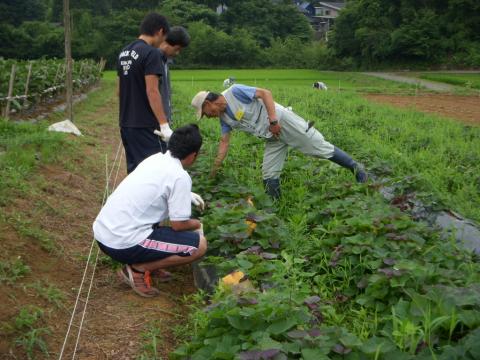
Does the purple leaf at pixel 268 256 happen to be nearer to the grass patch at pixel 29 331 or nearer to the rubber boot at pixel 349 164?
the grass patch at pixel 29 331

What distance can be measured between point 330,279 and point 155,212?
45.3 inches

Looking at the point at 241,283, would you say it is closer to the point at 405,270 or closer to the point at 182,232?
the point at 182,232

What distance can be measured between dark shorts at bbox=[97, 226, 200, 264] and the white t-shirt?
4cm

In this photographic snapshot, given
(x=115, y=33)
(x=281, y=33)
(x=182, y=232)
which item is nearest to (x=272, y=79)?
(x=115, y=33)

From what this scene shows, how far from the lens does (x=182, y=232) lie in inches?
134

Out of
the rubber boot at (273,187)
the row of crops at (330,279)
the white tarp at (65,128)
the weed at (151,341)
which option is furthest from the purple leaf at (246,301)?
the white tarp at (65,128)

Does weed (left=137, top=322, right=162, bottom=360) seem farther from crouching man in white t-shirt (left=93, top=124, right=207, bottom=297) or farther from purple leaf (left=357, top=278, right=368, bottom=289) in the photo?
purple leaf (left=357, top=278, right=368, bottom=289)

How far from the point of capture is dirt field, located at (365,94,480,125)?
13924 mm

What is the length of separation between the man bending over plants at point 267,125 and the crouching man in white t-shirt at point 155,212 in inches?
44.4

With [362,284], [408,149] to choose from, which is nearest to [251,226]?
[362,284]

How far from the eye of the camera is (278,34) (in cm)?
5288

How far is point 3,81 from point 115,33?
35.0 m

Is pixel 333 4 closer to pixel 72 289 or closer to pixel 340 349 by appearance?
pixel 72 289

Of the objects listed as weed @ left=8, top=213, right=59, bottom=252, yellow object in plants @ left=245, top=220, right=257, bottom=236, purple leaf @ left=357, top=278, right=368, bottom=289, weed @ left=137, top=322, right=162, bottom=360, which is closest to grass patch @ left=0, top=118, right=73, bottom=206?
weed @ left=8, top=213, right=59, bottom=252
